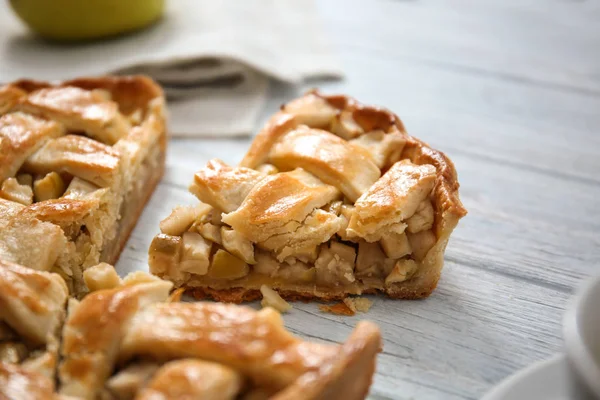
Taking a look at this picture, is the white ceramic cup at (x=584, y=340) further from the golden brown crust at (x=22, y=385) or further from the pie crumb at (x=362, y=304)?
the golden brown crust at (x=22, y=385)

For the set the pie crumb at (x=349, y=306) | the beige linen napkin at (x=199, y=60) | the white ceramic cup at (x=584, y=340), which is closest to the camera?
the white ceramic cup at (x=584, y=340)

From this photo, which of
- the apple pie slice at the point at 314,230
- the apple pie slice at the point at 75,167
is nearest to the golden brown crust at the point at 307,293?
the apple pie slice at the point at 314,230

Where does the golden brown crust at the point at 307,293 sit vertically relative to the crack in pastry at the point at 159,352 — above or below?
below

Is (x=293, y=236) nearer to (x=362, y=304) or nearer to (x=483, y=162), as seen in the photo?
(x=362, y=304)

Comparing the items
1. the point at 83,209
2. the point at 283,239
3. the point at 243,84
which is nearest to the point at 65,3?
the point at 243,84

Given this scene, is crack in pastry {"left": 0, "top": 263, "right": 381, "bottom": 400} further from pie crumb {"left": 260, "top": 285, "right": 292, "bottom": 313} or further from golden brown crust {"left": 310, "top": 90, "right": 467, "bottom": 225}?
golden brown crust {"left": 310, "top": 90, "right": 467, "bottom": 225}

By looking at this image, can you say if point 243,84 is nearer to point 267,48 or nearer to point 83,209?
point 267,48
